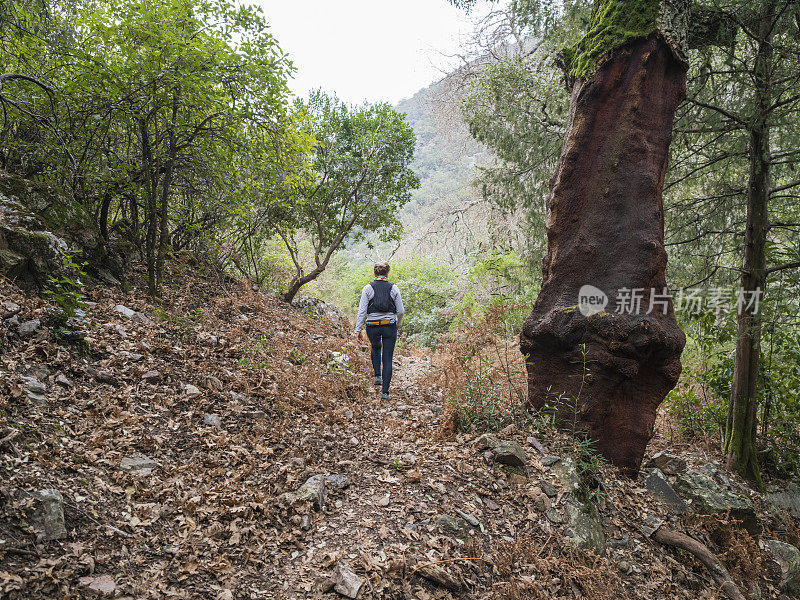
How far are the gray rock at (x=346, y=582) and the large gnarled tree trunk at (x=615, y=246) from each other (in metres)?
2.84

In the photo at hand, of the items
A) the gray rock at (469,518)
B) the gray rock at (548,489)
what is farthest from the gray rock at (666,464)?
the gray rock at (469,518)

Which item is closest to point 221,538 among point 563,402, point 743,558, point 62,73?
point 563,402

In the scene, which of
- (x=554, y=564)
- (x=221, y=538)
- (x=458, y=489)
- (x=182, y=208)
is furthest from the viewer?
(x=182, y=208)

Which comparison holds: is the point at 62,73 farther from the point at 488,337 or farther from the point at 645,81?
the point at 645,81

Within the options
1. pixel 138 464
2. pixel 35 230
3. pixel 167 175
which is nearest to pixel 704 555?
pixel 138 464

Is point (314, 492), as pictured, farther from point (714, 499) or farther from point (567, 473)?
point (714, 499)

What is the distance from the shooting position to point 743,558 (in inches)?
163

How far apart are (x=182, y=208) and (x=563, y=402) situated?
709cm

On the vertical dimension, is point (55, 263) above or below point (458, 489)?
above

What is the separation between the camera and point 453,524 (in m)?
3.34

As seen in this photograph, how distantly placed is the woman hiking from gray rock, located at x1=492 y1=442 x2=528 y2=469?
7.90 ft

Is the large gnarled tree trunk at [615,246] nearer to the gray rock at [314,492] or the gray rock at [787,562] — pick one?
the gray rock at [787,562]

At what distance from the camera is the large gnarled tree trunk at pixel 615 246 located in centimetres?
448

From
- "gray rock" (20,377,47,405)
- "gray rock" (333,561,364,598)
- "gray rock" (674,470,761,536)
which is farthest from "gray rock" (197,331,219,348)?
"gray rock" (674,470,761,536)
